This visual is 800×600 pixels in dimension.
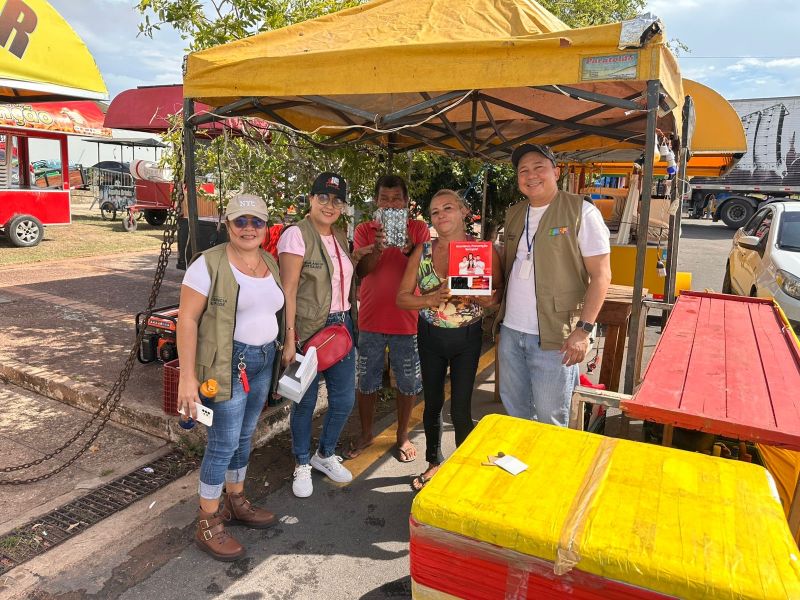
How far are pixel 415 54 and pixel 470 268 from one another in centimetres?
111

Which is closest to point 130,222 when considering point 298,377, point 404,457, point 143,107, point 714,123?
point 143,107

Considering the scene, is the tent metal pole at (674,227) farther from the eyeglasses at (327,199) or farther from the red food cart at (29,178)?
the red food cart at (29,178)

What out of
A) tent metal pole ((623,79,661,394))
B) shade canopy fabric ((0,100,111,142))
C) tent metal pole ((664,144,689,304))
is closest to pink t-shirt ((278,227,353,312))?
tent metal pole ((623,79,661,394))

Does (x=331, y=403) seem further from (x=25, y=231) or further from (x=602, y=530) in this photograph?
(x=25, y=231)

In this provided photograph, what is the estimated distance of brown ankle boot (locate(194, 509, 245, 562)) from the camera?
2760 mm

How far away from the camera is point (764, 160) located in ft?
72.8

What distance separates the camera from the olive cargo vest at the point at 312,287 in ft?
10.1

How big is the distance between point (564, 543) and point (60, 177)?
1491 centimetres

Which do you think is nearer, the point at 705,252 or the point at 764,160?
the point at 705,252

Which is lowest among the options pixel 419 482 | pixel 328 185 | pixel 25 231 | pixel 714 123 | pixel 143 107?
pixel 419 482

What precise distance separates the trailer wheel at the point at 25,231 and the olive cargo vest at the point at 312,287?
11455mm

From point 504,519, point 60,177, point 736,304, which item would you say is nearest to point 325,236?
point 504,519

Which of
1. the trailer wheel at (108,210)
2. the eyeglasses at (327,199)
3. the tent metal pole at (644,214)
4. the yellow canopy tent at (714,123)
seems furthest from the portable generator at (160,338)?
the trailer wheel at (108,210)

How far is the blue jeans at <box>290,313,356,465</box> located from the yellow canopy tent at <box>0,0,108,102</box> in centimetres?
167
